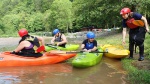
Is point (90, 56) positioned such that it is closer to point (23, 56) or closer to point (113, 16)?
point (23, 56)

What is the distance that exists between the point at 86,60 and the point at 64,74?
109cm

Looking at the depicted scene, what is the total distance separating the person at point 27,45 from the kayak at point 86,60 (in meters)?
1.63

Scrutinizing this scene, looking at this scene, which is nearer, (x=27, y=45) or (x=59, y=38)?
(x=27, y=45)

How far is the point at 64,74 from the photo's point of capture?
7.84 m

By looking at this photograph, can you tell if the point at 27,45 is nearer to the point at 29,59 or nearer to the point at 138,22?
the point at 29,59

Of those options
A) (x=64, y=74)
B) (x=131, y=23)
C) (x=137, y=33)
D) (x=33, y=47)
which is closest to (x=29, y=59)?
(x=33, y=47)

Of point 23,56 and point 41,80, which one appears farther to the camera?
point 23,56

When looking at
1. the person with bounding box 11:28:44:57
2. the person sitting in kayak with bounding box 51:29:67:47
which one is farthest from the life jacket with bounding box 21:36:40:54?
the person sitting in kayak with bounding box 51:29:67:47

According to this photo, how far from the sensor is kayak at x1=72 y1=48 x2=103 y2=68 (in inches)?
329

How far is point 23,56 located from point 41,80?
2421mm

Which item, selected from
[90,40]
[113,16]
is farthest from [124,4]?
[90,40]

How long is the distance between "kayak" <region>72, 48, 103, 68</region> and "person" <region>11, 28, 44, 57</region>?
1.63 metres

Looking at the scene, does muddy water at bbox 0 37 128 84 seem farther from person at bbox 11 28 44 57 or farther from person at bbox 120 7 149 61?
person at bbox 120 7 149 61

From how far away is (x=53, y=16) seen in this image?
6075 centimetres
